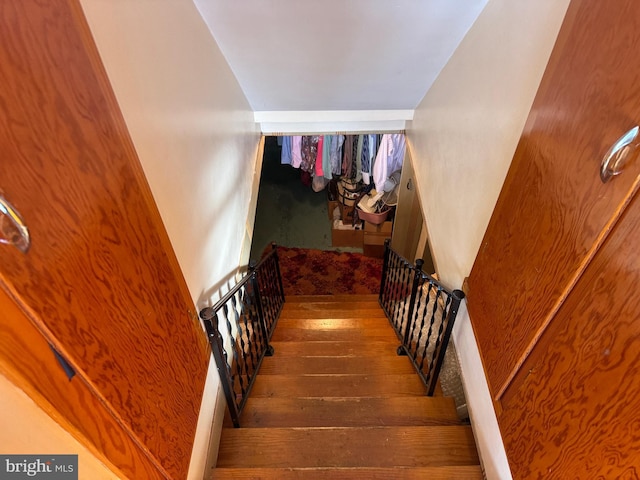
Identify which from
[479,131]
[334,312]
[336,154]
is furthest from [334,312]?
[479,131]

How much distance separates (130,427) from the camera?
863 millimetres

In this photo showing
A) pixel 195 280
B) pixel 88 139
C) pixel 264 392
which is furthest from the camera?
pixel 264 392

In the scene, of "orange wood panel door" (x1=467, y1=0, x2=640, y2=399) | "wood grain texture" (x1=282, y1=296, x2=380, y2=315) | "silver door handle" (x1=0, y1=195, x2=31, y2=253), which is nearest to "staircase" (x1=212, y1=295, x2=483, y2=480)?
"orange wood panel door" (x1=467, y1=0, x2=640, y2=399)

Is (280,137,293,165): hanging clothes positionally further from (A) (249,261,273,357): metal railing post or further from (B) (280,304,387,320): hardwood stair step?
(A) (249,261,273,357): metal railing post

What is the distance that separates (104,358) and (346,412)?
1.46 meters

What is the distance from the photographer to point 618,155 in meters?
0.68

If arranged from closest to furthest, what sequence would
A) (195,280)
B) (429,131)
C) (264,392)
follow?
1. (195,280)
2. (264,392)
3. (429,131)

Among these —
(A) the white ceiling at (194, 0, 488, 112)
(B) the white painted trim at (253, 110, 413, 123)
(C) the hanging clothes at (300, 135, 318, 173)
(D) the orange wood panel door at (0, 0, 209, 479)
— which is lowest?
(D) the orange wood panel door at (0, 0, 209, 479)

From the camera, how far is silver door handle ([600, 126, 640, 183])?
65cm

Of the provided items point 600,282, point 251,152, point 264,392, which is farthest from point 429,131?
point 264,392

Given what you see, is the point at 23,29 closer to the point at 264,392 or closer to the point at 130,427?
the point at 130,427

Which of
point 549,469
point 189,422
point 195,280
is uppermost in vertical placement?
point 195,280

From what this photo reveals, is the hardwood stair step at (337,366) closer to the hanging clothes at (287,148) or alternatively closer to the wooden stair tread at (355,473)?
the wooden stair tread at (355,473)

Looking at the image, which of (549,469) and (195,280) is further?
(195,280)
